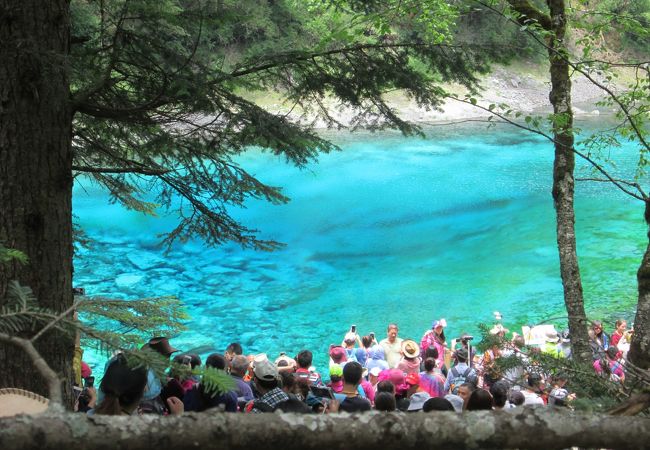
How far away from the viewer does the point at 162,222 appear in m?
22.4

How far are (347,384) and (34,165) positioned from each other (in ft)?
10.1

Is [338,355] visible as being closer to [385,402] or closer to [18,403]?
[385,402]

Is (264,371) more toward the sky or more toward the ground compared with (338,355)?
more toward the sky

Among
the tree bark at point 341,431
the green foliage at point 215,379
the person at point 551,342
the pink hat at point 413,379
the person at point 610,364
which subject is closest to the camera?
the tree bark at point 341,431

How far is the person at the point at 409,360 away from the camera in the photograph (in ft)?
23.6

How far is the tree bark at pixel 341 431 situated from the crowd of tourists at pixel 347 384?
2.85 ft

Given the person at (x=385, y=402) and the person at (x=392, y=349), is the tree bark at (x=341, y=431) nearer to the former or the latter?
the person at (x=385, y=402)

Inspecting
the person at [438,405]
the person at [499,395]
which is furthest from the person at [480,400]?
the person at [499,395]

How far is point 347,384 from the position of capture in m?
5.48

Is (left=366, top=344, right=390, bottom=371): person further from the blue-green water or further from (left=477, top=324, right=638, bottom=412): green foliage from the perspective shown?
the blue-green water

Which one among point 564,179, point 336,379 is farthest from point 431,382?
point 564,179

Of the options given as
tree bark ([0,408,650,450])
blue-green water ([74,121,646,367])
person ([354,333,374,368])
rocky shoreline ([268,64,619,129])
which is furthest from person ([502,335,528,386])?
rocky shoreline ([268,64,619,129])

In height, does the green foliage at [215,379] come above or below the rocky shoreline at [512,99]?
below

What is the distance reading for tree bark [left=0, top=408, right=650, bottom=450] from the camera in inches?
45.1
